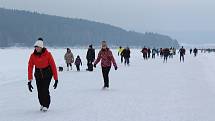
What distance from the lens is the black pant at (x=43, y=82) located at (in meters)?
10.9

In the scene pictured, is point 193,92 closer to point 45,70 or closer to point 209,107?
point 209,107

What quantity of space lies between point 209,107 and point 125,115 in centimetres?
264

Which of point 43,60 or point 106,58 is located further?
point 106,58

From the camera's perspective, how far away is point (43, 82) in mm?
10930

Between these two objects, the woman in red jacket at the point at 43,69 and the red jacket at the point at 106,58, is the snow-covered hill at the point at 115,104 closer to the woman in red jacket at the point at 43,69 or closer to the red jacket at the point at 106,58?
the woman in red jacket at the point at 43,69

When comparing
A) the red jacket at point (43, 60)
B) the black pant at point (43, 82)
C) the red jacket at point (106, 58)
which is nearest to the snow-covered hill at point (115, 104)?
the black pant at point (43, 82)

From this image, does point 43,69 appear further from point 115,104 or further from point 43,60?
point 115,104

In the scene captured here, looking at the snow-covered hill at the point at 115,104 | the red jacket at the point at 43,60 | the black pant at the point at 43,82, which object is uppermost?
the red jacket at the point at 43,60

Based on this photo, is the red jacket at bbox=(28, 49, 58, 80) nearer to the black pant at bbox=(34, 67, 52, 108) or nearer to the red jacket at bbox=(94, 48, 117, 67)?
the black pant at bbox=(34, 67, 52, 108)

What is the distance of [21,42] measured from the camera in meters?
182

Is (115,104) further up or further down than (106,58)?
further down

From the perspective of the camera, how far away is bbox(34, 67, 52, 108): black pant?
10.9m

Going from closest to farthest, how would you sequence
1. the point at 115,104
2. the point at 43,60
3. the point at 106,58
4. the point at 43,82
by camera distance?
the point at 43,60
the point at 43,82
the point at 115,104
the point at 106,58

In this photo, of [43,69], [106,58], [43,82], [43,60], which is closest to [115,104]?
[43,82]
